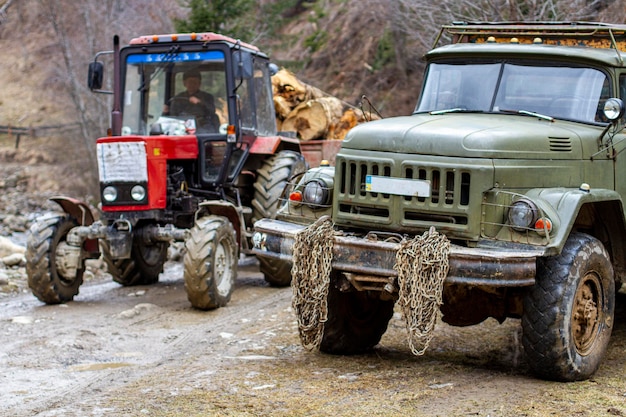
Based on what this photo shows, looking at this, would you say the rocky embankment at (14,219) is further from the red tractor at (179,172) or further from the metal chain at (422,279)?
the metal chain at (422,279)

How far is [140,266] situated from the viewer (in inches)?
483

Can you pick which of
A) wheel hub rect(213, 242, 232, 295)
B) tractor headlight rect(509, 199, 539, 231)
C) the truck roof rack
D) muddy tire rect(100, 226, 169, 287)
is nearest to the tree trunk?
muddy tire rect(100, 226, 169, 287)

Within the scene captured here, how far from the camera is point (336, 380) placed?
695cm

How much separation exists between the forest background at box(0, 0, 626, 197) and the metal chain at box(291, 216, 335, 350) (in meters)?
13.8

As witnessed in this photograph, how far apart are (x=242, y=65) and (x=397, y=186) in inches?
188

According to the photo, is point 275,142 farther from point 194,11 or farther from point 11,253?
point 194,11

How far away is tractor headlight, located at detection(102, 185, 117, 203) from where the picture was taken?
1065cm

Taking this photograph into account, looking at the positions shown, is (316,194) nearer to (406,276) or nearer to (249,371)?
(406,276)

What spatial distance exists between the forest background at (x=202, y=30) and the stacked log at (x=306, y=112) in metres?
6.12

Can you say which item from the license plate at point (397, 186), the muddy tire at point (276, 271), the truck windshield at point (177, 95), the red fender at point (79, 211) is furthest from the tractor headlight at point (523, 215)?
the red fender at point (79, 211)

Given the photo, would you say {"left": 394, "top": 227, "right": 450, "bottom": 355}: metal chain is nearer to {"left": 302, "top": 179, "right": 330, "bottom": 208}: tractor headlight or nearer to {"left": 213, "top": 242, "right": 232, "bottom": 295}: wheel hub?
{"left": 302, "top": 179, "right": 330, "bottom": 208}: tractor headlight

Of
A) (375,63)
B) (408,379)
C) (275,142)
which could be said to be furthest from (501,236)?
(375,63)

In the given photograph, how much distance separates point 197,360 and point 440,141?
272cm

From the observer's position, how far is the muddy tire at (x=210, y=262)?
32.4 ft
